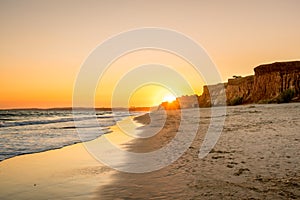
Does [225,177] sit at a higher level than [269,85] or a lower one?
lower

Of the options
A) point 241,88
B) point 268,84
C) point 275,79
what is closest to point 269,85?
point 268,84

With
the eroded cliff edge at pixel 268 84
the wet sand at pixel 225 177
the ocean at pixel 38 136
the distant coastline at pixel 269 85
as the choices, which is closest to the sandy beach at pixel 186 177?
the wet sand at pixel 225 177

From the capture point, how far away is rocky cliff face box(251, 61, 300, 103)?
44.2 m

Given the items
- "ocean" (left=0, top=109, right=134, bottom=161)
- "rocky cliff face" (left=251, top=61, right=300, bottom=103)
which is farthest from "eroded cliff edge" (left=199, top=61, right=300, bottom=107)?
"ocean" (left=0, top=109, right=134, bottom=161)

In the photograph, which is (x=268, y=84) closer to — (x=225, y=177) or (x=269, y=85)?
(x=269, y=85)

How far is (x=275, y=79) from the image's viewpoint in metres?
48.0

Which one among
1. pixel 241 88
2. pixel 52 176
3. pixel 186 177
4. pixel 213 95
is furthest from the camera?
pixel 213 95

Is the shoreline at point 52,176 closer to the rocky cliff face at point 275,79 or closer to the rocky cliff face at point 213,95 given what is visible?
the rocky cliff face at point 275,79

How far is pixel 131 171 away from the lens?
32.1ft

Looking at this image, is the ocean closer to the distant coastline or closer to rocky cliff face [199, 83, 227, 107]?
the distant coastline

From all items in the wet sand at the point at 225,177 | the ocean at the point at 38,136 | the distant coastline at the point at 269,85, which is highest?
the distant coastline at the point at 269,85

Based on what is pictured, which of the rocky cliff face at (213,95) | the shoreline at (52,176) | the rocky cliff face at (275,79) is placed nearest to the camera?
the shoreline at (52,176)

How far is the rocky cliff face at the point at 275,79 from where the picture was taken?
44.2 metres

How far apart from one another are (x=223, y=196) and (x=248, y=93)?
55.2 meters
